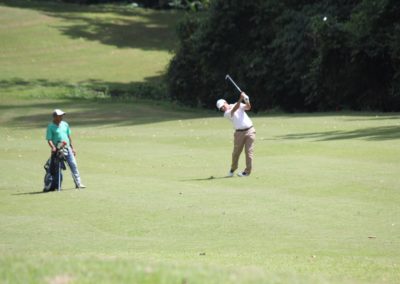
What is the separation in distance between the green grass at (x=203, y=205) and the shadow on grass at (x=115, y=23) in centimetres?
2814

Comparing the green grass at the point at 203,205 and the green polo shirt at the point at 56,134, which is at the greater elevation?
the green polo shirt at the point at 56,134

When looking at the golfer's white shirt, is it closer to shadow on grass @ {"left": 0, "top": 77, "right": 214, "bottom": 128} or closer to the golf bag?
the golf bag

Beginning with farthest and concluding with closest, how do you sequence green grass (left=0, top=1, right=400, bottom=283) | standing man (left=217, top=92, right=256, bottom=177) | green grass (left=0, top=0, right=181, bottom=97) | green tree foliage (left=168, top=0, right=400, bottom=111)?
green grass (left=0, top=0, right=181, bottom=97) → green tree foliage (left=168, top=0, right=400, bottom=111) → standing man (left=217, top=92, right=256, bottom=177) → green grass (left=0, top=1, right=400, bottom=283)

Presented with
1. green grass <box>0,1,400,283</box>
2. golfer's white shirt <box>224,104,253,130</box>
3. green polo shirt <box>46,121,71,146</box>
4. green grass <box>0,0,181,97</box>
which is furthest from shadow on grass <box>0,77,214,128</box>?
green polo shirt <box>46,121,71,146</box>

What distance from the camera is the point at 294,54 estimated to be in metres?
44.4

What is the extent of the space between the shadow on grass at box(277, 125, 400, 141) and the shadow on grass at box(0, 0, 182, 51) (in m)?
35.5

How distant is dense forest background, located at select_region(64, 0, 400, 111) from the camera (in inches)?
1583

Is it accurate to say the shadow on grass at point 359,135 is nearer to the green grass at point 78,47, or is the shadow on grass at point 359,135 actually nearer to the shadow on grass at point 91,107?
the shadow on grass at point 91,107

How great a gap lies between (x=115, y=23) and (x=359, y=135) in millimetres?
46000

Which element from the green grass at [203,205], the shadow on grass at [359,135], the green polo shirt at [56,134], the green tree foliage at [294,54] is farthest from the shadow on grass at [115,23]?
the green polo shirt at [56,134]

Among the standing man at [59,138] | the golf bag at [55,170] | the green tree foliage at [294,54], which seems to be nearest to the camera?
the golf bag at [55,170]

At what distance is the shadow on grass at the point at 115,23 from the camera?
66938 millimetres

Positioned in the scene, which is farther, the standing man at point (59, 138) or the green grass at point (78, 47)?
the green grass at point (78, 47)

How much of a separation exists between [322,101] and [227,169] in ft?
70.8
